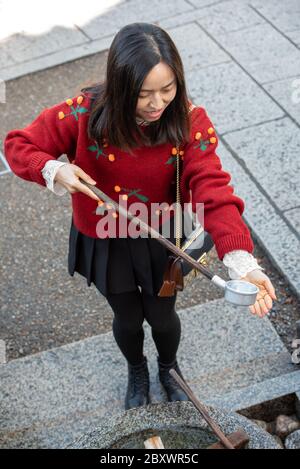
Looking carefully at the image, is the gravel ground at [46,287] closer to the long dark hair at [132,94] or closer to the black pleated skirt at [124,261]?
the black pleated skirt at [124,261]

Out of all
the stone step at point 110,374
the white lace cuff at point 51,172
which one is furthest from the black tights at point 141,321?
the white lace cuff at point 51,172

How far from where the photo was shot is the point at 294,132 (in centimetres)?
502

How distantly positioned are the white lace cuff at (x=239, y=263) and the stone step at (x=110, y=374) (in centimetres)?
108

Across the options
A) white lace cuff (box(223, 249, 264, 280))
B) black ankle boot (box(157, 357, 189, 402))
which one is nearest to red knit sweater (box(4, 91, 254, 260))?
white lace cuff (box(223, 249, 264, 280))

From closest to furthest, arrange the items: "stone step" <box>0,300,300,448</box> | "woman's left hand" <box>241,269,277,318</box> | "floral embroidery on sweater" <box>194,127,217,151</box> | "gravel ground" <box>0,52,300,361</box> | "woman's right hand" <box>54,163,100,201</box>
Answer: "woman's left hand" <box>241,269,277,318</box>, "woman's right hand" <box>54,163,100,201</box>, "floral embroidery on sweater" <box>194,127,217,151</box>, "stone step" <box>0,300,300,448</box>, "gravel ground" <box>0,52,300,361</box>

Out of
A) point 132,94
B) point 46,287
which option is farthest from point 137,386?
point 132,94

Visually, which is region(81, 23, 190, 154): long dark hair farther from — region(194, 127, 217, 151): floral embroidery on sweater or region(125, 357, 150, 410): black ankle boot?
region(125, 357, 150, 410): black ankle boot

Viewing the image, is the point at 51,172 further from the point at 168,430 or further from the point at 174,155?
the point at 168,430

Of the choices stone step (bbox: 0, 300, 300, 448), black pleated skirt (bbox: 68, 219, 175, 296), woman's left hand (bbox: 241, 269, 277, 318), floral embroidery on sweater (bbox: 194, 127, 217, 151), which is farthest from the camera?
stone step (bbox: 0, 300, 300, 448)

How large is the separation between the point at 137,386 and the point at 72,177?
142 cm

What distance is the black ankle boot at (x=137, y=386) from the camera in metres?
3.49

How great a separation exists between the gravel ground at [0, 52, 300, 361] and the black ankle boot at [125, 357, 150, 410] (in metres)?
0.54

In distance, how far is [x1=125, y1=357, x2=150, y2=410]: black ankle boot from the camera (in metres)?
3.49
